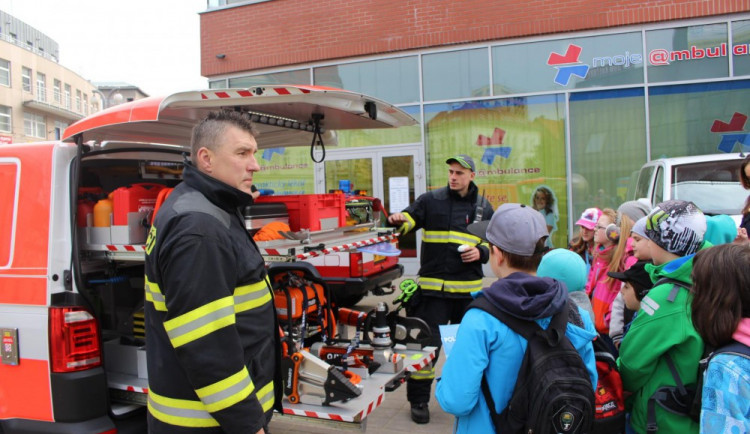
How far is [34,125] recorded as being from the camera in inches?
2112

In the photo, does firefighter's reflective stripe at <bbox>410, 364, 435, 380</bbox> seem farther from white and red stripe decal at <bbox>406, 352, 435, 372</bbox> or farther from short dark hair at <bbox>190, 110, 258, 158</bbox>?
short dark hair at <bbox>190, 110, 258, 158</bbox>

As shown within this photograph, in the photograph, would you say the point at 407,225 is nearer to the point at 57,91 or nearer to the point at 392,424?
the point at 392,424

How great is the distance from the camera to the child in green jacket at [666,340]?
2113mm

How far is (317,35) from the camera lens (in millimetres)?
10984

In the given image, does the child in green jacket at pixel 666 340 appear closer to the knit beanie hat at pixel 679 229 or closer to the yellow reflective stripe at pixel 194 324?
the knit beanie hat at pixel 679 229

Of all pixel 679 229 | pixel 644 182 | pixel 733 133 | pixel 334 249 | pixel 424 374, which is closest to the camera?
pixel 679 229

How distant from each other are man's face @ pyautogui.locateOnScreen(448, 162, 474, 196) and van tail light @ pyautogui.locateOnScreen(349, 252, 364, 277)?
7.11ft

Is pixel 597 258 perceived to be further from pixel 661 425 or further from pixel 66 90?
pixel 66 90

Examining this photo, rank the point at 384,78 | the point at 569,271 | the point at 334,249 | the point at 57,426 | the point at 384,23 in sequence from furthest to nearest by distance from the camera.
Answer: the point at 384,78, the point at 384,23, the point at 334,249, the point at 57,426, the point at 569,271

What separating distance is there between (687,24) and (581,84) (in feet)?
6.09

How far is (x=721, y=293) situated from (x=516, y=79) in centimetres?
863

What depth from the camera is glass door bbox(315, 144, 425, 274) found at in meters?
10.7

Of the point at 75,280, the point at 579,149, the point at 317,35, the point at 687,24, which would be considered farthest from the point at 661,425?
the point at 317,35

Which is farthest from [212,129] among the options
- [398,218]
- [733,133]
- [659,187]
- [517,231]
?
[733,133]
